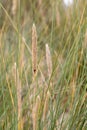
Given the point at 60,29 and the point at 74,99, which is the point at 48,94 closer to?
the point at 74,99

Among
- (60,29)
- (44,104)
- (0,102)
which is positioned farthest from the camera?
(60,29)

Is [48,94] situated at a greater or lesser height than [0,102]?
greater

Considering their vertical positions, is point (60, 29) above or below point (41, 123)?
above

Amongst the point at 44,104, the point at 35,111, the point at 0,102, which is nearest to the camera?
the point at 35,111

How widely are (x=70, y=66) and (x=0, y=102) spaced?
1.31ft

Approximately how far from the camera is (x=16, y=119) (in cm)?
142

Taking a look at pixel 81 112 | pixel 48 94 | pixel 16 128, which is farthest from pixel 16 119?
pixel 81 112

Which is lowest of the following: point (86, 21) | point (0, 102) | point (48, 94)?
point (0, 102)

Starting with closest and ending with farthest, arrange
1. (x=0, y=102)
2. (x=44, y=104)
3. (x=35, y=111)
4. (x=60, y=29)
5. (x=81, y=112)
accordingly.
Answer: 1. (x=35, y=111)
2. (x=44, y=104)
3. (x=81, y=112)
4. (x=0, y=102)
5. (x=60, y=29)

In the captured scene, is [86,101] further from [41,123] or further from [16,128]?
[16,128]

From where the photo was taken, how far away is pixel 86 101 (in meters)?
1.59

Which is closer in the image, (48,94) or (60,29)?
(48,94)

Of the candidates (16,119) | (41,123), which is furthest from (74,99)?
(16,119)

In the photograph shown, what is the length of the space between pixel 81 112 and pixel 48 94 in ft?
0.64
